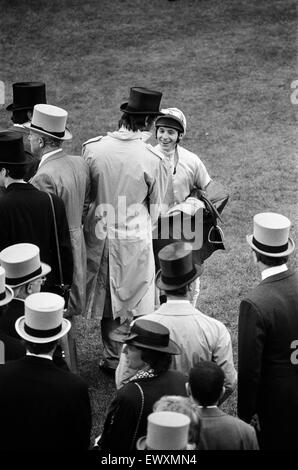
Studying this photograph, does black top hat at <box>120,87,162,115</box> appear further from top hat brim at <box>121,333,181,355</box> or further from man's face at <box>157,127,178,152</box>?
top hat brim at <box>121,333,181,355</box>

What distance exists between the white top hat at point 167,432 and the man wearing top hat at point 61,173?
2.82m

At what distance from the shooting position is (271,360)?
479 centimetres

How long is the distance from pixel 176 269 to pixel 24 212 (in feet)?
4.27

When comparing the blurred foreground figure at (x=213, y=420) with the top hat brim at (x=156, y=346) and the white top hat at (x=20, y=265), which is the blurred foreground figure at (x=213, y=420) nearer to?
the top hat brim at (x=156, y=346)

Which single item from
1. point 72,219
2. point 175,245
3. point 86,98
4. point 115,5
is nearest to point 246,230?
point 72,219

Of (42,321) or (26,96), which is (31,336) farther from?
(26,96)

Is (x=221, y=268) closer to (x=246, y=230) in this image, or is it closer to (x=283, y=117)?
(x=246, y=230)

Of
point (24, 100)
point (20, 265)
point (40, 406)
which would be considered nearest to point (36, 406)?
point (40, 406)

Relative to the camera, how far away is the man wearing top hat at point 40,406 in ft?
13.3

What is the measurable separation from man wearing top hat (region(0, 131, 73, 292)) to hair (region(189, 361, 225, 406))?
6.73ft

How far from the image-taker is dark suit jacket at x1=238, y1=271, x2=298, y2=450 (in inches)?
186

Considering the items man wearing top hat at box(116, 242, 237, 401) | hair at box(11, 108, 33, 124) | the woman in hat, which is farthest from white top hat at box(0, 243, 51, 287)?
hair at box(11, 108, 33, 124)

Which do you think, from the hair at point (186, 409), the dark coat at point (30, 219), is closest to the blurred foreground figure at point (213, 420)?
the hair at point (186, 409)
